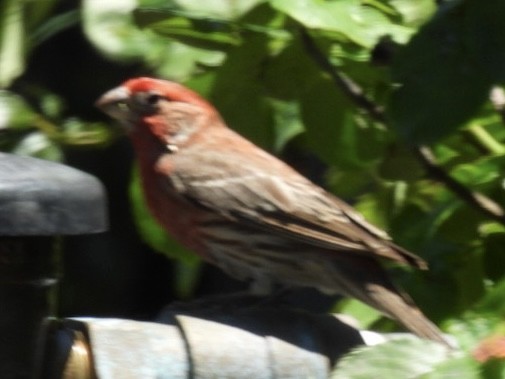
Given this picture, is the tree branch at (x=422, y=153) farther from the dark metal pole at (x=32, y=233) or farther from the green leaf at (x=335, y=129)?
the dark metal pole at (x=32, y=233)

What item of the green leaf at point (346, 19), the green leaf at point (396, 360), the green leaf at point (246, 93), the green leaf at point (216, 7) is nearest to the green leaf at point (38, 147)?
the green leaf at point (246, 93)

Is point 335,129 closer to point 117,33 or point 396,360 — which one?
point 117,33

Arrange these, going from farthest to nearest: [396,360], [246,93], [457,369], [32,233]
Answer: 1. [246,93]
2. [32,233]
3. [396,360]
4. [457,369]

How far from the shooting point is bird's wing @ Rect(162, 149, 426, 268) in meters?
3.80

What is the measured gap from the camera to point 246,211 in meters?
3.94

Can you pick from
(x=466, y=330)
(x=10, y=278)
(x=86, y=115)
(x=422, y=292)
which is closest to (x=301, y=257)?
(x=422, y=292)

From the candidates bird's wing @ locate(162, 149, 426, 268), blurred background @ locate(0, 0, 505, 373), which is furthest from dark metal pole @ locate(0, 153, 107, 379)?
bird's wing @ locate(162, 149, 426, 268)

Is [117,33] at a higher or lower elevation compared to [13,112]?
higher

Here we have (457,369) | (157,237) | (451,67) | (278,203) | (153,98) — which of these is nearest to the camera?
(457,369)

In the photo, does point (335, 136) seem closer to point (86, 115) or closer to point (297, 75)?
point (297, 75)

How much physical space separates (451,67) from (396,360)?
82cm

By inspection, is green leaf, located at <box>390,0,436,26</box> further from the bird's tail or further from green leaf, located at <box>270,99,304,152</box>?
the bird's tail

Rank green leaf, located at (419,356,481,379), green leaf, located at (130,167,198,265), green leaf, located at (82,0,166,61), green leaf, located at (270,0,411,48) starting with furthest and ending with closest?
green leaf, located at (130,167,198,265) < green leaf, located at (82,0,166,61) < green leaf, located at (270,0,411,48) < green leaf, located at (419,356,481,379)

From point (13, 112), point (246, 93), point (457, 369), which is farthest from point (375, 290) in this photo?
point (457, 369)
